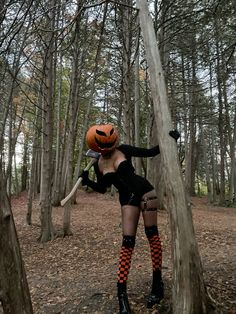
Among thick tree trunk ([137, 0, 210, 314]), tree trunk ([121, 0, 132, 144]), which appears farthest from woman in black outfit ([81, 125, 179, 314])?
tree trunk ([121, 0, 132, 144])

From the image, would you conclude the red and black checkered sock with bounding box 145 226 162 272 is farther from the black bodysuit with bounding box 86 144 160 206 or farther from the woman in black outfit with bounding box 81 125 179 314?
the black bodysuit with bounding box 86 144 160 206

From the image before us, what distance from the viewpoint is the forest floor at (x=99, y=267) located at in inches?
166

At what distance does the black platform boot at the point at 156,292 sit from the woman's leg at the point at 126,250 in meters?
0.30

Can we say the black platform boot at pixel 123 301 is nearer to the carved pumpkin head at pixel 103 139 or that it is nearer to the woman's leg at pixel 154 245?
the woman's leg at pixel 154 245

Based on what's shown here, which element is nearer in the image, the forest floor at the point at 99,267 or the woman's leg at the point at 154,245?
the woman's leg at the point at 154,245

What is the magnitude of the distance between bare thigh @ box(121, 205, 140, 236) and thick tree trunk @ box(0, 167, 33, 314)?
1701 millimetres

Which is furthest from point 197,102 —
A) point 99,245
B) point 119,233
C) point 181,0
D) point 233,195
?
point 99,245

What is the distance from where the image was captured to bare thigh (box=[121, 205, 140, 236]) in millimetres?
3955

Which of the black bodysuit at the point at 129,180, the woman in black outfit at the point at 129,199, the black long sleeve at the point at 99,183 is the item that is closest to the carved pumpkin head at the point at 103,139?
the woman in black outfit at the point at 129,199

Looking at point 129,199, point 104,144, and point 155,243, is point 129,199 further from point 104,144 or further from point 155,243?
point 104,144

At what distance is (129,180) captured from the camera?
13.3 feet

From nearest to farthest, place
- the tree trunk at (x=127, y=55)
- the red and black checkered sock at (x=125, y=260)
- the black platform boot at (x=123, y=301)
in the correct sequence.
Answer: the black platform boot at (x=123, y=301)
the red and black checkered sock at (x=125, y=260)
the tree trunk at (x=127, y=55)

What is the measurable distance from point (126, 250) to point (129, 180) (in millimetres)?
789

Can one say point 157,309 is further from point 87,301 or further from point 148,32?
point 148,32
